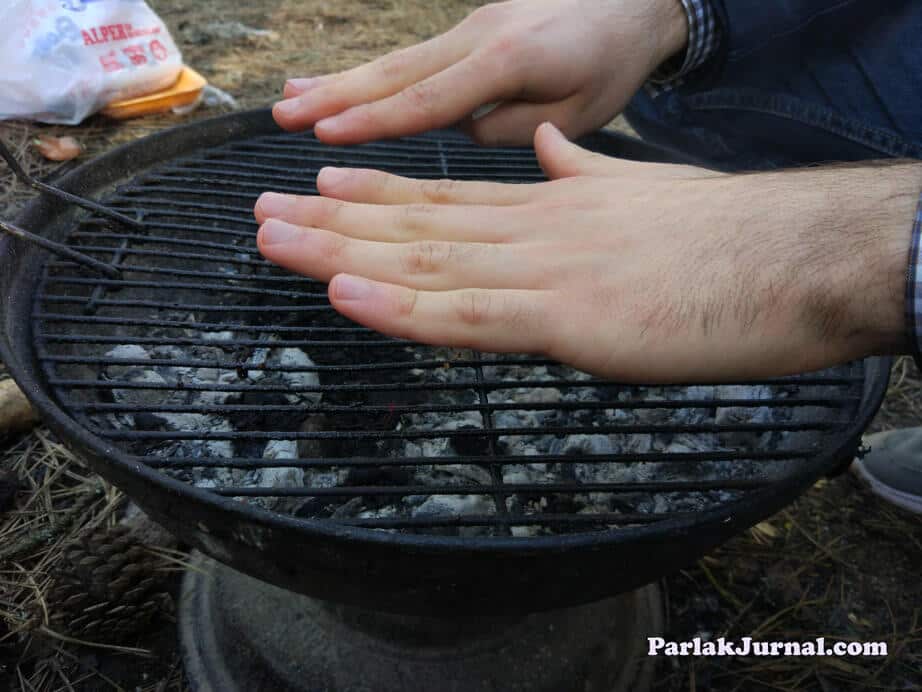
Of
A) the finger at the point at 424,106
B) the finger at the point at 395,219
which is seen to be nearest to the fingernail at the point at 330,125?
the finger at the point at 424,106

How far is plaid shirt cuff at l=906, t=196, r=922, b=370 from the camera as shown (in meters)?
0.83

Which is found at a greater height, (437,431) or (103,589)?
(437,431)

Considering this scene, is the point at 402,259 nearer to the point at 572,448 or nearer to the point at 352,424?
the point at 352,424

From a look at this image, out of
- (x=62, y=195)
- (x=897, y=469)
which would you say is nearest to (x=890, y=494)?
(x=897, y=469)

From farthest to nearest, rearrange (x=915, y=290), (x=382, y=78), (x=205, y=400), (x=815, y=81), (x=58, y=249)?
(x=815, y=81) < (x=382, y=78) < (x=205, y=400) < (x=58, y=249) < (x=915, y=290)

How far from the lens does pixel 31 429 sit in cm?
174

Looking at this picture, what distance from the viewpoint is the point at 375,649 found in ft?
4.49

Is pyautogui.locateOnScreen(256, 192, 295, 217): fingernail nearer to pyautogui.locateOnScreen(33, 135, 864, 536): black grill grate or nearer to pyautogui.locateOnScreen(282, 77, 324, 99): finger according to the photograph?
pyautogui.locateOnScreen(33, 135, 864, 536): black grill grate

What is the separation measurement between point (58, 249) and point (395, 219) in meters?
0.53

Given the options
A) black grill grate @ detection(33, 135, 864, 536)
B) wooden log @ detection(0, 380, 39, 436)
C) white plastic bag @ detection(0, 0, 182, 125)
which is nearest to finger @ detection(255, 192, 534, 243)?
black grill grate @ detection(33, 135, 864, 536)

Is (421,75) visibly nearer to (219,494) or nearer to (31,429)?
(219,494)

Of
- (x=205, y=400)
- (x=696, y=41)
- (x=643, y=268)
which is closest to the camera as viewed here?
(x=643, y=268)

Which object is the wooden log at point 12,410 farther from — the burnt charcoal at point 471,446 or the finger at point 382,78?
the burnt charcoal at point 471,446

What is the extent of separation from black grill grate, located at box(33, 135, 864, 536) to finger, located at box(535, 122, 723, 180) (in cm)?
35
